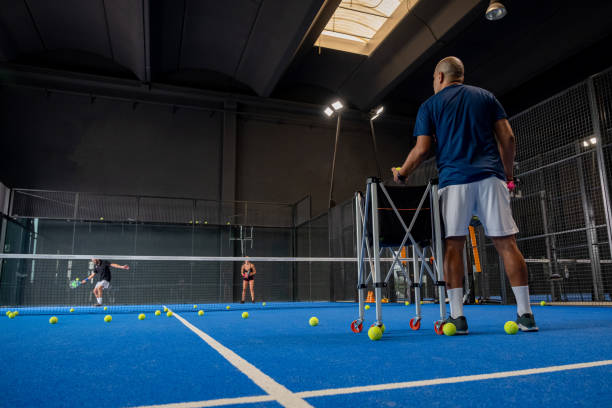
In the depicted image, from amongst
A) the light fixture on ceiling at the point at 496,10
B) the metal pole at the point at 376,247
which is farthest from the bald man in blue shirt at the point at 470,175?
the light fixture on ceiling at the point at 496,10

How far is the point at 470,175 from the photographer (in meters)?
3.16

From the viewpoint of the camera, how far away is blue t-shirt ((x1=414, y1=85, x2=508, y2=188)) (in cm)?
319

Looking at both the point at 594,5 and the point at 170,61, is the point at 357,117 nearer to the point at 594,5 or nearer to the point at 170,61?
the point at 170,61

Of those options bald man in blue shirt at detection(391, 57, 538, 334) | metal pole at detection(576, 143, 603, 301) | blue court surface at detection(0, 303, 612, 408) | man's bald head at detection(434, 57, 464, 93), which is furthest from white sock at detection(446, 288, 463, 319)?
metal pole at detection(576, 143, 603, 301)

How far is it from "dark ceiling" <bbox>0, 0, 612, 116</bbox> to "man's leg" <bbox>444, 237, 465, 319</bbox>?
9.62m

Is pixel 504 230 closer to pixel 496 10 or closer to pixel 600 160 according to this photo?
pixel 600 160

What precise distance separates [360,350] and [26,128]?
54.4 feet

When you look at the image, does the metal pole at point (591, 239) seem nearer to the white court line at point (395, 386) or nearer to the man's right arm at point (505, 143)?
the man's right arm at point (505, 143)

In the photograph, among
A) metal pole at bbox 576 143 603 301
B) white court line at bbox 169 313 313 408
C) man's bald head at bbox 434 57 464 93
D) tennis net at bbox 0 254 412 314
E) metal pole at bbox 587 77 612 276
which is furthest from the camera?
tennis net at bbox 0 254 412 314

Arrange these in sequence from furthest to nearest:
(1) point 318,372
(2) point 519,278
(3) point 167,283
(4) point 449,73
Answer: (3) point 167,283
(4) point 449,73
(2) point 519,278
(1) point 318,372

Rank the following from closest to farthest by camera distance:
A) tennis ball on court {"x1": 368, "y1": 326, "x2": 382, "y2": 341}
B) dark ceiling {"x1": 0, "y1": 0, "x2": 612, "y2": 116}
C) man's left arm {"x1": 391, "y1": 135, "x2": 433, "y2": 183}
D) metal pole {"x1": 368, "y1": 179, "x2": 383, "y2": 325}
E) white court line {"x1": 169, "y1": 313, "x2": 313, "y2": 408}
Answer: white court line {"x1": 169, "y1": 313, "x2": 313, "y2": 408} → tennis ball on court {"x1": 368, "y1": 326, "x2": 382, "y2": 341} → metal pole {"x1": 368, "y1": 179, "x2": 383, "y2": 325} → man's left arm {"x1": 391, "y1": 135, "x2": 433, "y2": 183} → dark ceiling {"x1": 0, "y1": 0, "x2": 612, "y2": 116}

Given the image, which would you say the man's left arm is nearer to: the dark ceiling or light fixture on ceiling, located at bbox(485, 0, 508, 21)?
light fixture on ceiling, located at bbox(485, 0, 508, 21)

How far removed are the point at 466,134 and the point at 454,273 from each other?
103 centimetres

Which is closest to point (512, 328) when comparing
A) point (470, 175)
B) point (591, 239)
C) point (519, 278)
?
point (519, 278)
